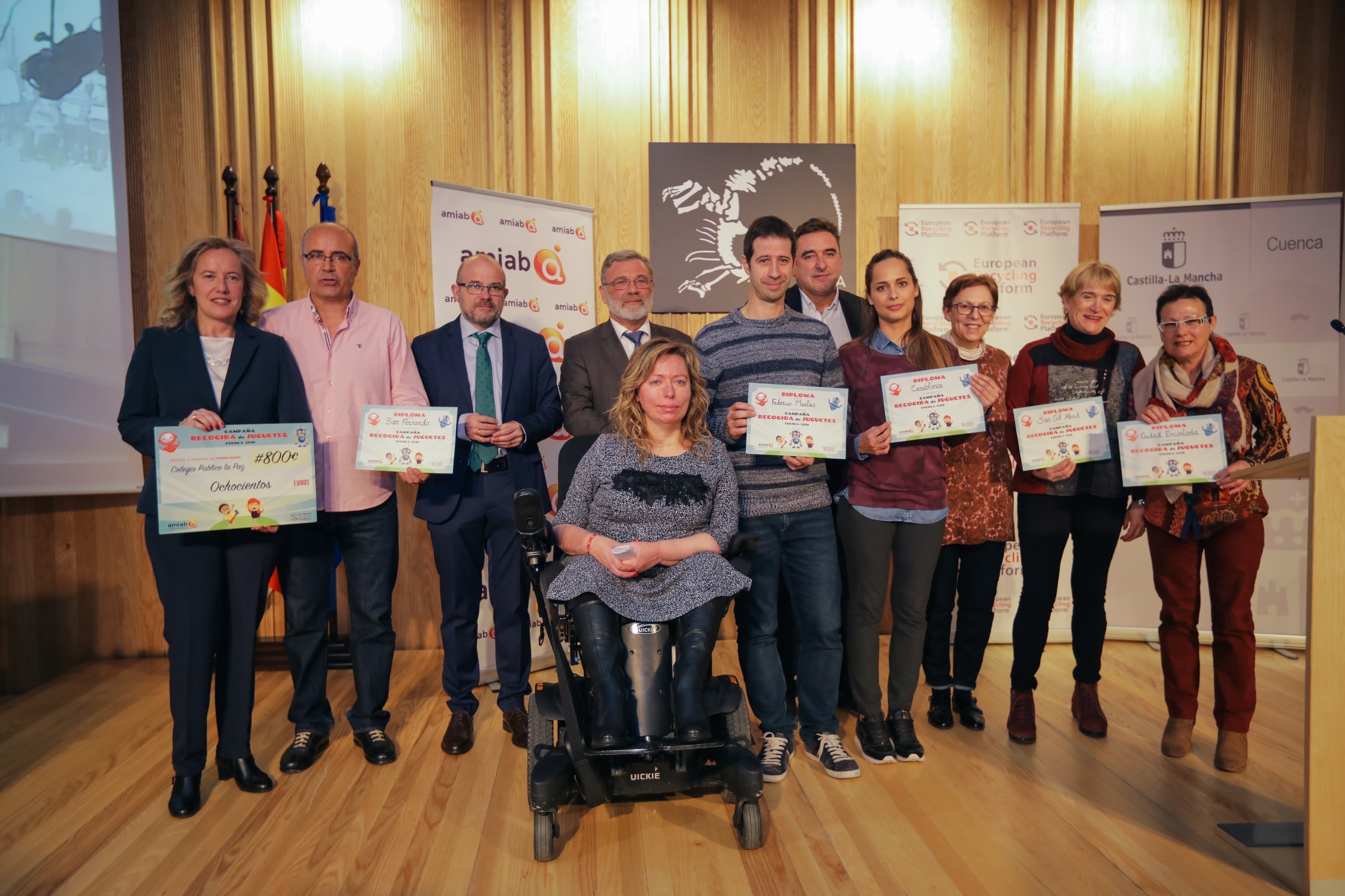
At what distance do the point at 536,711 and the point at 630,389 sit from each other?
1.04m

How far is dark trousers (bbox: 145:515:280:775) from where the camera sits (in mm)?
2725

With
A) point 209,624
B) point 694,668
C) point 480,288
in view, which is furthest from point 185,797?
point 480,288

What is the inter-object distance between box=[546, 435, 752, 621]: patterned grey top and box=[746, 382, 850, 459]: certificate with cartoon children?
A: 0.14 metres

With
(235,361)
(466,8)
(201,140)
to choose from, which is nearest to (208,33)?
(201,140)

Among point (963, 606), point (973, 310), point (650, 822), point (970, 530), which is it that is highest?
point (973, 310)

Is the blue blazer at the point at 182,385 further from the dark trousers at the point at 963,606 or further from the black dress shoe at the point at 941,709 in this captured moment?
the black dress shoe at the point at 941,709

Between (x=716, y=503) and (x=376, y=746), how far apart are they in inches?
62.0

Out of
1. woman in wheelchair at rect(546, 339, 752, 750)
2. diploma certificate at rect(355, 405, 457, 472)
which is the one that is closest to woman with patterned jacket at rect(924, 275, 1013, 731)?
woman in wheelchair at rect(546, 339, 752, 750)

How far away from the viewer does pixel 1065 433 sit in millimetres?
3098

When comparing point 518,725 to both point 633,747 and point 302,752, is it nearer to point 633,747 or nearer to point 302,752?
point 302,752

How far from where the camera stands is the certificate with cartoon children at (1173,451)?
9.64 ft

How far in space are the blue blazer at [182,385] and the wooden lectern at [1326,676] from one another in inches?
120

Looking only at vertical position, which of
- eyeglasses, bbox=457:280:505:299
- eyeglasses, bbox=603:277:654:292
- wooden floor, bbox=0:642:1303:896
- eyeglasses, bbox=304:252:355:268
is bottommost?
wooden floor, bbox=0:642:1303:896

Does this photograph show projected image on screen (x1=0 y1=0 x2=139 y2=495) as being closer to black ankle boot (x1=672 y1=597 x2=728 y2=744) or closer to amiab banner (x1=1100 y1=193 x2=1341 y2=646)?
black ankle boot (x1=672 y1=597 x2=728 y2=744)
